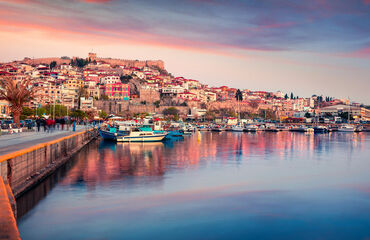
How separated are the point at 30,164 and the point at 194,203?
6909 millimetres

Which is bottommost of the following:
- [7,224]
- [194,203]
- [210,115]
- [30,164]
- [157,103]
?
[194,203]

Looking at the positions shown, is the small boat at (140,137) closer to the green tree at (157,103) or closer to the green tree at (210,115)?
the green tree at (157,103)

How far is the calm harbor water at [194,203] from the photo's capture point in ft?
38.0

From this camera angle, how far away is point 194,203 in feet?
49.3

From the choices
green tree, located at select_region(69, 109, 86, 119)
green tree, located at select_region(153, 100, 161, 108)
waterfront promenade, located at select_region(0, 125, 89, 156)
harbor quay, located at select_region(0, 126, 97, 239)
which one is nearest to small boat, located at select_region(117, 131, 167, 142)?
waterfront promenade, located at select_region(0, 125, 89, 156)

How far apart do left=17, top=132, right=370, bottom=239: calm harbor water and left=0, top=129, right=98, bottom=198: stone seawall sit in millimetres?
503

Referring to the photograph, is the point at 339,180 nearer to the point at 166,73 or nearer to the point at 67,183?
the point at 67,183

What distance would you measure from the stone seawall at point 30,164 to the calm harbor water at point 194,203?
503mm

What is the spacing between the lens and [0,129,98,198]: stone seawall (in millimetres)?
12391

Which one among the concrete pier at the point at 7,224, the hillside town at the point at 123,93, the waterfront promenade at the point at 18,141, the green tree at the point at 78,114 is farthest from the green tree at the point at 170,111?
the concrete pier at the point at 7,224

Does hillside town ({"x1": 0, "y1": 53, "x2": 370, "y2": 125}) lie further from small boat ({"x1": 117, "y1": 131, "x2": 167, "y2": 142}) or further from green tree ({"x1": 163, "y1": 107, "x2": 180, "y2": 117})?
small boat ({"x1": 117, "y1": 131, "x2": 167, "y2": 142})

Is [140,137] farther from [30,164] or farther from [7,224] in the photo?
[7,224]

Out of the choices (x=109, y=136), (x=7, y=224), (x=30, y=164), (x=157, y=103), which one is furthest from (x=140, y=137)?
(x=157, y=103)

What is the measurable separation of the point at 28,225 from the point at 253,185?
1143 centimetres
